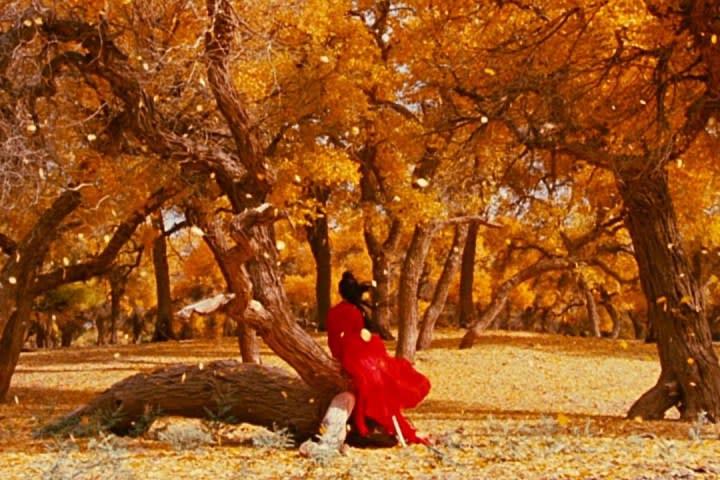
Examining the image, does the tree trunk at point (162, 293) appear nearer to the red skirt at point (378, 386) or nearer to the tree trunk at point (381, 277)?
the tree trunk at point (381, 277)

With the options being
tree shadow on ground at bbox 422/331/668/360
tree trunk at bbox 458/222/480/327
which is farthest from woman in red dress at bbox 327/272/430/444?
tree trunk at bbox 458/222/480/327

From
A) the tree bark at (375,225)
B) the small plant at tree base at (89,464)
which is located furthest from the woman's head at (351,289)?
the tree bark at (375,225)

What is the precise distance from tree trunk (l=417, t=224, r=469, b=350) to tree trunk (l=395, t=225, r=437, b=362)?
2032mm

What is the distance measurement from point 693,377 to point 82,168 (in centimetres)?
789

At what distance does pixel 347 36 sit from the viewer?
15.9 metres

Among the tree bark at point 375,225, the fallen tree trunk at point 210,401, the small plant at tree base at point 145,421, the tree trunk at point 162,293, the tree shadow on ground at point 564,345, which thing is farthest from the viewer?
the tree trunk at point 162,293

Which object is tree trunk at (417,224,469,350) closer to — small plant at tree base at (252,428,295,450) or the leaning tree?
the leaning tree

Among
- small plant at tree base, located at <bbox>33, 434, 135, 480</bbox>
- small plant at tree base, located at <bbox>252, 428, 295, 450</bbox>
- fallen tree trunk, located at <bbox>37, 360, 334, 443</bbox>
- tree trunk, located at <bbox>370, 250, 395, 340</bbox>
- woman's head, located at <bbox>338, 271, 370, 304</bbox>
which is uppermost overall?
tree trunk, located at <bbox>370, 250, 395, 340</bbox>

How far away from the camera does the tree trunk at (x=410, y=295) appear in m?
15.3

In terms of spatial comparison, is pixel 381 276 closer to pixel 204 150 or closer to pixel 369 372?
pixel 204 150

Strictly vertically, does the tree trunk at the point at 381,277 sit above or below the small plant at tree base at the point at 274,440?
above

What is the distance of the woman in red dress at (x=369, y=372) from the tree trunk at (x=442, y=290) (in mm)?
9732

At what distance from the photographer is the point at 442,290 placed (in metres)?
17.7

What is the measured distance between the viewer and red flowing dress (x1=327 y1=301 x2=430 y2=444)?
7.54 meters
